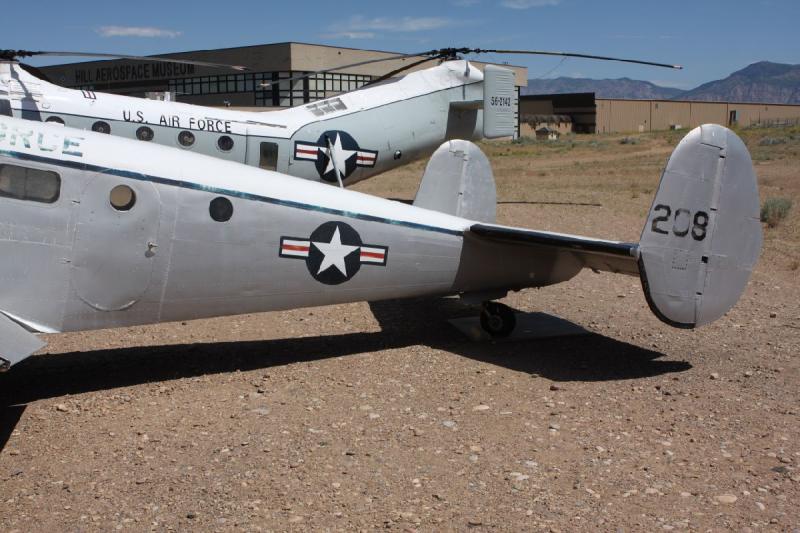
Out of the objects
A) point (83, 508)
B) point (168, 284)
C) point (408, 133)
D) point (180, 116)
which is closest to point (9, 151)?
point (168, 284)

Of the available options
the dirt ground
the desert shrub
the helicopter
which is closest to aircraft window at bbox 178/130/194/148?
the helicopter

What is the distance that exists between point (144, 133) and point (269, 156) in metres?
2.39

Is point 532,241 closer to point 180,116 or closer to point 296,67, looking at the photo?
point 180,116

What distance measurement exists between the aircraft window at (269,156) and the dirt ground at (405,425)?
4390mm

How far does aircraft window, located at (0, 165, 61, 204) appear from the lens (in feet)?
23.9

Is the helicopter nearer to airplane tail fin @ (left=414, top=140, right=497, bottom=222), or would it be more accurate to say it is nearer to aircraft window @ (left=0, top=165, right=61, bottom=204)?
airplane tail fin @ (left=414, top=140, right=497, bottom=222)

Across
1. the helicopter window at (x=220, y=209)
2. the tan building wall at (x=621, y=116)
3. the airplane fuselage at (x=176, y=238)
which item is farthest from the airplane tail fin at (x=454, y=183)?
the tan building wall at (x=621, y=116)

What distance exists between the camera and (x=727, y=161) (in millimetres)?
8344

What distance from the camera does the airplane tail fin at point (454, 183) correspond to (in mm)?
10844

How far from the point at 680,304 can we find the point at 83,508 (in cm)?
626

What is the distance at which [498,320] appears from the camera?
10023mm

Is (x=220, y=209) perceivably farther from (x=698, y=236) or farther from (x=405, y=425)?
(x=698, y=236)

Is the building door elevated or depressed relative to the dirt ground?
elevated

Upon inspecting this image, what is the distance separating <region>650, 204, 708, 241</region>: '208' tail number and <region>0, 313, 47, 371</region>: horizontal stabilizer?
20.8 ft
